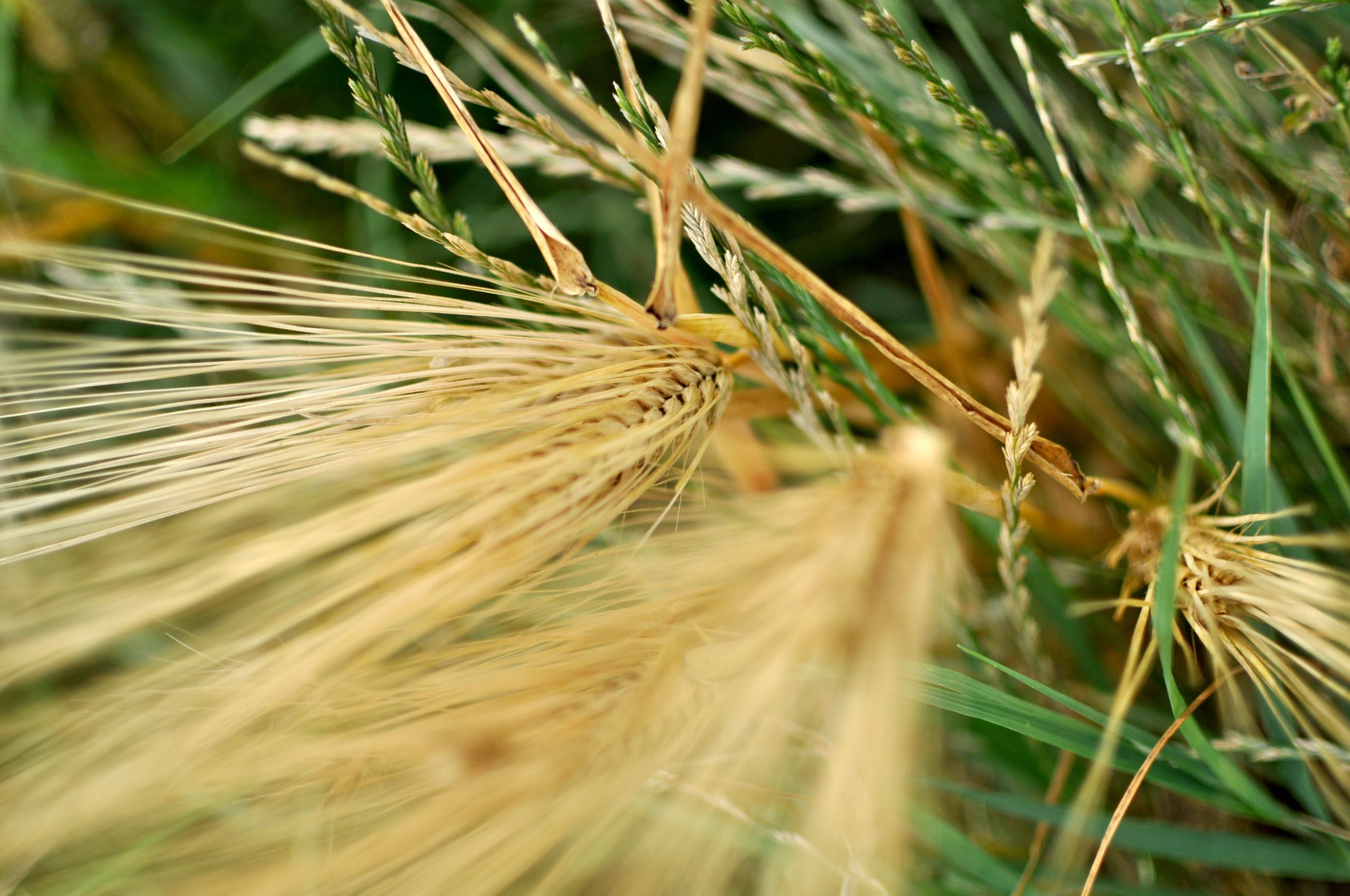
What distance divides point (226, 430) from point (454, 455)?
89 millimetres

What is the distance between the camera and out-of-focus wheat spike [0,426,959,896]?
240mm

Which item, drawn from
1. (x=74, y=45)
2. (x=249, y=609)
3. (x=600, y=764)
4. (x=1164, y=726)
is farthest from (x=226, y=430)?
(x=74, y=45)

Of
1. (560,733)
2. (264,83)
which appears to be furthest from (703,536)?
(264,83)

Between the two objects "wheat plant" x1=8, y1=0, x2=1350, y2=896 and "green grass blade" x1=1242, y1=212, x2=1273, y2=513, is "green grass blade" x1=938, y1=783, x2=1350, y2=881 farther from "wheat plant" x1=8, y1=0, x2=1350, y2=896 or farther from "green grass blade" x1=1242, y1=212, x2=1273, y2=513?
"green grass blade" x1=1242, y1=212, x2=1273, y2=513

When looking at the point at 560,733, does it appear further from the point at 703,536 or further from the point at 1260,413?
the point at 1260,413

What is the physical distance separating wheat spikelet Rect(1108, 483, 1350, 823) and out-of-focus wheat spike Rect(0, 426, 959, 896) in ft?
0.32

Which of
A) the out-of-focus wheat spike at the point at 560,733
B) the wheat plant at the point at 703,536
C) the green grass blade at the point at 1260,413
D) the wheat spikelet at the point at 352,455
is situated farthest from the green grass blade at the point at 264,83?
the green grass blade at the point at 1260,413

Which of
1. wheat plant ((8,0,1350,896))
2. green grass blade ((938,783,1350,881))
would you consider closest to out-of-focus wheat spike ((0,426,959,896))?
wheat plant ((8,0,1350,896))

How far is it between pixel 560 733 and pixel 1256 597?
0.84 ft

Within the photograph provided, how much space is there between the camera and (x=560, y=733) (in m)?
0.28

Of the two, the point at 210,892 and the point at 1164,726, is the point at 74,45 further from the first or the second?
the point at 1164,726

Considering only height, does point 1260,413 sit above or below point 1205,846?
above

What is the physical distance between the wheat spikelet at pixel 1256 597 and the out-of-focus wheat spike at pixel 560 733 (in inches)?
3.8

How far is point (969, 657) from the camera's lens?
0.52 m
